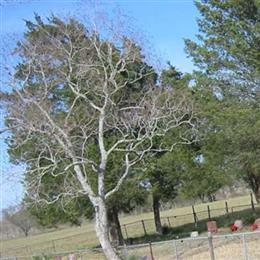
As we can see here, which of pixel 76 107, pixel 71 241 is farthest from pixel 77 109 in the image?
pixel 71 241

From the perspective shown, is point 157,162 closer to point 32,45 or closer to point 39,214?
point 39,214

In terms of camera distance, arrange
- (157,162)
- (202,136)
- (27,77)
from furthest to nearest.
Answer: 1. (157,162)
2. (202,136)
3. (27,77)

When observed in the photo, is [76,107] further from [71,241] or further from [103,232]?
[71,241]

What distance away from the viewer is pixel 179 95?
28469mm

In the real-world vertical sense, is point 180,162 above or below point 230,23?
below

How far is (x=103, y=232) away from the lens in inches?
861

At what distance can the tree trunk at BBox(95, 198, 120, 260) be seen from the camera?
2147 centimetres

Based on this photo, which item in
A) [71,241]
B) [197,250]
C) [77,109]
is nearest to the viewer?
[197,250]

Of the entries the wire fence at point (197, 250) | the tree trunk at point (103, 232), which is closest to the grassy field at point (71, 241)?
the wire fence at point (197, 250)

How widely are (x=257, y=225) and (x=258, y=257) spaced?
6843 mm

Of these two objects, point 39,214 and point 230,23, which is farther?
point 39,214

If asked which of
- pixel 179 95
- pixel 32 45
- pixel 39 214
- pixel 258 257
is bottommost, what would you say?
pixel 258 257

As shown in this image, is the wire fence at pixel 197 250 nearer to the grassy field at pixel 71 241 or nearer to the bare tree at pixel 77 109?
the bare tree at pixel 77 109

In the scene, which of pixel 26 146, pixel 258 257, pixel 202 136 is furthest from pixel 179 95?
pixel 258 257
